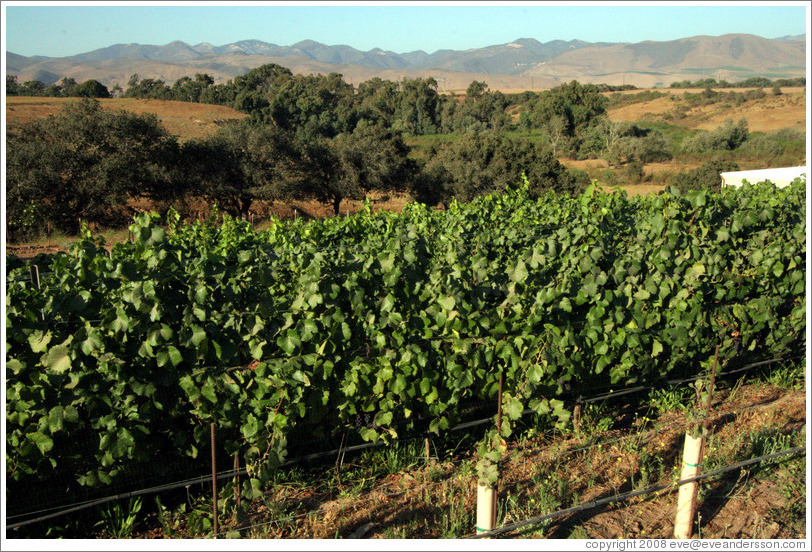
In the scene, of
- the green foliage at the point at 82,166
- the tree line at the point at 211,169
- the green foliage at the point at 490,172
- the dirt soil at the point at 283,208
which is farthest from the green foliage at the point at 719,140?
the green foliage at the point at 82,166

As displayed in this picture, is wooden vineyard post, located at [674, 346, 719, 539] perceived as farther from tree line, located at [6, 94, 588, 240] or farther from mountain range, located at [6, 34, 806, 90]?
mountain range, located at [6, 34, 806, 90]

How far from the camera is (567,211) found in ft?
22.7

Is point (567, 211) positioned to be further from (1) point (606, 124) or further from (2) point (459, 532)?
(1) point (606, 124)

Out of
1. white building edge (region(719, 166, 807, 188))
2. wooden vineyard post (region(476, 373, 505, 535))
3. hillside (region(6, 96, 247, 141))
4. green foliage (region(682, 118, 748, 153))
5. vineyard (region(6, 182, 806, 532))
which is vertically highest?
hillside (region(6, 96, 247, 141))

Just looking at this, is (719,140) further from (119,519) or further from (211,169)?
(119,519)

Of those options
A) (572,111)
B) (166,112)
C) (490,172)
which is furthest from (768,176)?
(166,112)

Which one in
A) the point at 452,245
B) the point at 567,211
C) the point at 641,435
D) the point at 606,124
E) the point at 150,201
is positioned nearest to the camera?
the point at 641,435

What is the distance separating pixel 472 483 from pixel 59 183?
19847 millimetres

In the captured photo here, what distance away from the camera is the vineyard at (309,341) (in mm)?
2977

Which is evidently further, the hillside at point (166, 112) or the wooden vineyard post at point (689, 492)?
the hillside at point (166, 112)

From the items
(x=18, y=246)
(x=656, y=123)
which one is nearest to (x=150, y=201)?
(x=18, y=246)

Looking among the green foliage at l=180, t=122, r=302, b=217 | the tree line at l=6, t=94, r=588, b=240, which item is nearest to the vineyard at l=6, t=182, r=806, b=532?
the tree line at l=6, t=94, r=588, b=240

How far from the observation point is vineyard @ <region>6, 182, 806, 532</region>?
2977mm

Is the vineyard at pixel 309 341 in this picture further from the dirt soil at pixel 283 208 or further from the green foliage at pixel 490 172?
the green foliage at pixel 490 172
